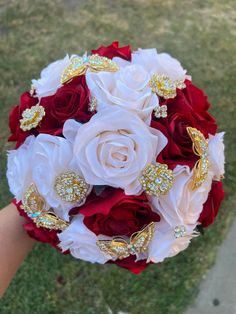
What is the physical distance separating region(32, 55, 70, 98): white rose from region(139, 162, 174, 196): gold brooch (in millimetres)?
411

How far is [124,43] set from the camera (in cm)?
282

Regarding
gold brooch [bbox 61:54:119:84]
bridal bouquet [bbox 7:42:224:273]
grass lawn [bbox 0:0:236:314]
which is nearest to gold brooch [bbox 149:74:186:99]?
bridal bouquet [bbox 7:42:224:273]

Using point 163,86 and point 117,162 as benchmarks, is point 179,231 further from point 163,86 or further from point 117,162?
point 163,86

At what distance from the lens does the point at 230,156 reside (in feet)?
7.92

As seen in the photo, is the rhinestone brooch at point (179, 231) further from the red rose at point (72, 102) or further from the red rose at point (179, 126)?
the red rose at point (72, 102)

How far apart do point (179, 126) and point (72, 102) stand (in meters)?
0.30

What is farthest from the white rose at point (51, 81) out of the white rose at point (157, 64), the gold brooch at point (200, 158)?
the gold brooch at point (200, 158)

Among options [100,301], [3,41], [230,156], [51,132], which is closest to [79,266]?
[100,301]

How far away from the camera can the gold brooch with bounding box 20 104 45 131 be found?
1287 mm

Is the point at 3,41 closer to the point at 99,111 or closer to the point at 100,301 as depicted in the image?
the point at 100,301

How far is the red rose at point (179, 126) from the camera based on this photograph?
1185mm

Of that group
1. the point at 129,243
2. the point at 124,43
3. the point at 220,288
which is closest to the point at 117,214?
the point at 129,243

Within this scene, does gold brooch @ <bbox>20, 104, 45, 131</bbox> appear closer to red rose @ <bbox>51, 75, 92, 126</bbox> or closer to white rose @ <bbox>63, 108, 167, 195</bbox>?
red rose @ <bbox>51, 75, 92, 126</bbox>

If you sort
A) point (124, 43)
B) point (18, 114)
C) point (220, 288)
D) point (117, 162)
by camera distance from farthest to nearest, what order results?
point (124, 43), point (220, 288), point (18, 114), point (117, 162)
